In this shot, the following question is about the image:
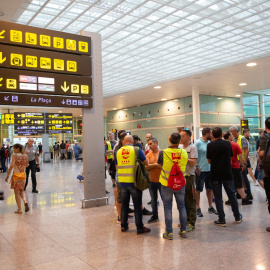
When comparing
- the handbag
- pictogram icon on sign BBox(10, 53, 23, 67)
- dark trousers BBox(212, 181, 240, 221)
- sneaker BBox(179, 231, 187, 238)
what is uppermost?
pictogram icon on sign BBox(10, 53, 23, 67)

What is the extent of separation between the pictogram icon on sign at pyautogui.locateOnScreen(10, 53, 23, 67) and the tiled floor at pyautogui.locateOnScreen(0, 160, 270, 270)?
3.53 meters

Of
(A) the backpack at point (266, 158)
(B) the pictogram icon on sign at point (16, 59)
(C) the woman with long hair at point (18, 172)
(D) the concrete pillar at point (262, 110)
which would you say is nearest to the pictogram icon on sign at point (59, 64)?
(B) the pictogram icon on sign at point (16, 59)

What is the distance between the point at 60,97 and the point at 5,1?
3.87 metres

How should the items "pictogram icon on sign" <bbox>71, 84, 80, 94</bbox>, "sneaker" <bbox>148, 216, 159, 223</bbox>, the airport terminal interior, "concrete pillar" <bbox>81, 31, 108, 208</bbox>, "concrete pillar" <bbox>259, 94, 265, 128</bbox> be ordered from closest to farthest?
the airport terminal interior → "sneaker" <bbox>148, 216, 159, 223</bbox> → "pictogram icon on sign" <bbox>71, 84, 80, 94</bbox> → "concrete pillar" <bbox>81, 31, 108, 208</bbox> → "concrete pillar" <bbox>259, 94, 265, 128</bbox>

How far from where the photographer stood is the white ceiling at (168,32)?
9.79 meters

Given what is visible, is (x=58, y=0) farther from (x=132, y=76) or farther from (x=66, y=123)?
(x=66, y=123)

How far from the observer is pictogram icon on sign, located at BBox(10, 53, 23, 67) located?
21.7ft

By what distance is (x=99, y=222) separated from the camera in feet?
19.6

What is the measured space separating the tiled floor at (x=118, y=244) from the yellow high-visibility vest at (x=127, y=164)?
100 cm

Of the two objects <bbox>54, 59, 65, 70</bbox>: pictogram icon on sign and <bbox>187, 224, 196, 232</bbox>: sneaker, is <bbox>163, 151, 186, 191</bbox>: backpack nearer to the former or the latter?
<bbox>187, 224, 196, 232</bbox>: sneaker

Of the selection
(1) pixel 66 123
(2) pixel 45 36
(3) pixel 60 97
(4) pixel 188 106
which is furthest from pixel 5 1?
(4) pixel 188 106

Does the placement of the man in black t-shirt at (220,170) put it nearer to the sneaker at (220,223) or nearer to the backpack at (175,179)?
the sneaker at (220,223)

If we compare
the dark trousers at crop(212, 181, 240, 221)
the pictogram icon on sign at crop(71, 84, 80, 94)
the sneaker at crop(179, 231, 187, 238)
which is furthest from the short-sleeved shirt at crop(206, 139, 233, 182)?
the pictogram icon on sign at crop(71, 84, 80, 94)

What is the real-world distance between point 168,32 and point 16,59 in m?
7.30
